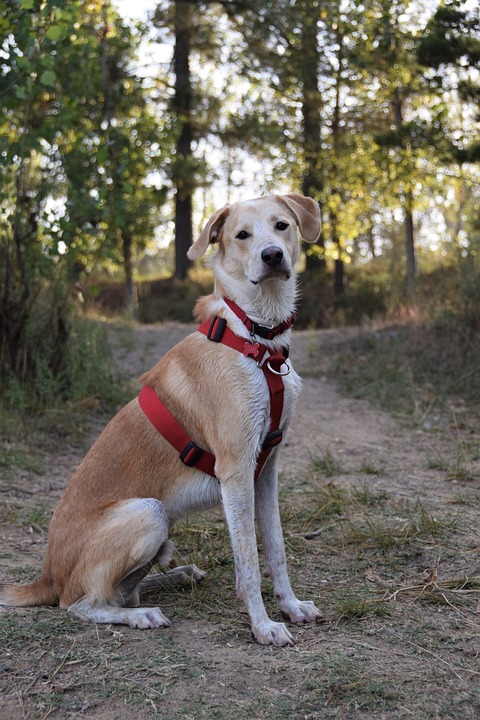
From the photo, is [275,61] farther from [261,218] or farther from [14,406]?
[261,218]

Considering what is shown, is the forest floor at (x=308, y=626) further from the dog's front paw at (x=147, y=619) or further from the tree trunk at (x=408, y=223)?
the tree trunk at (x=408, y=223)

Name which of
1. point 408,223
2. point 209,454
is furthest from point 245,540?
point 408,223

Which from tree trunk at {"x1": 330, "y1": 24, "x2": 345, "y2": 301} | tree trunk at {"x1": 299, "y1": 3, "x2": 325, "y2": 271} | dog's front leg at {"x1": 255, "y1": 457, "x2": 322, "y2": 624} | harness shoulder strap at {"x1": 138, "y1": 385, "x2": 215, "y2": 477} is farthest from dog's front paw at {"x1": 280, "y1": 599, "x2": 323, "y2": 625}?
tree trunk at {"x1": 299, "y1": 3, "x2": 325, "y2": 271}

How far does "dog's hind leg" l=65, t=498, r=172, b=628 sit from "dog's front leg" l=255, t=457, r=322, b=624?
45 cm

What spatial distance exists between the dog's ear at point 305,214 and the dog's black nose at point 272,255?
37 centimetres

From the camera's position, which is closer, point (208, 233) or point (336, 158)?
point (208, 233)

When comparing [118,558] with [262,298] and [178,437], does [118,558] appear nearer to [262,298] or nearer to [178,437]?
[178,437]

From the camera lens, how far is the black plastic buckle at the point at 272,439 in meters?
3.21

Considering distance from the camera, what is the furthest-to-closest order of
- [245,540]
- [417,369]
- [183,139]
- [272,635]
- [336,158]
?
[183,139] → [336,158] → [417,369] → [245,540] → [272,635]

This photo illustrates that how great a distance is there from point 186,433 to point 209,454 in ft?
0.45

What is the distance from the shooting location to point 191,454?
323 cm

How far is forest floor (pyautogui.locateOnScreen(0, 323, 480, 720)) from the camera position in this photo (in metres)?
2.48

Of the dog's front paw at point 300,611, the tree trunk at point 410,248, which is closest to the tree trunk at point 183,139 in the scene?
the tree trunk at point 410,248

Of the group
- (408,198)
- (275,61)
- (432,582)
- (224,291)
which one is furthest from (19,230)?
(275,61)
